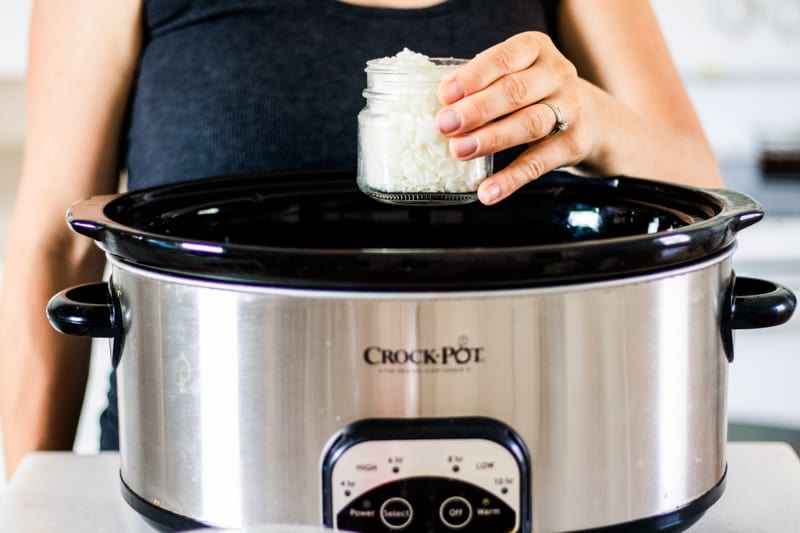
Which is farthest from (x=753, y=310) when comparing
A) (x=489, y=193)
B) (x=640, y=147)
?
(x=640, y=147)

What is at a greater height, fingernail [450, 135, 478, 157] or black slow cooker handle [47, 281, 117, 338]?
fingernail [450, 135, 478, 157]

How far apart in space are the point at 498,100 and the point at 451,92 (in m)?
0.04

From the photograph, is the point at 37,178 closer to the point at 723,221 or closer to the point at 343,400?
the point at 343,400

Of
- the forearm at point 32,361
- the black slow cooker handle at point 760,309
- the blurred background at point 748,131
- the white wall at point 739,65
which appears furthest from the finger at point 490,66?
the white wall at point 739,65

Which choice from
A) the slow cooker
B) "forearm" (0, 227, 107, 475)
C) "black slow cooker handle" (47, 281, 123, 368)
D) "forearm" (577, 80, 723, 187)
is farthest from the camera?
"forearm" (0, 227, 107, 475)

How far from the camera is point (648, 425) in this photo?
1.81ft

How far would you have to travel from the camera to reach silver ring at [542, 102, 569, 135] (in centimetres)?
71

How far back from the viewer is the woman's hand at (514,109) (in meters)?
0.63

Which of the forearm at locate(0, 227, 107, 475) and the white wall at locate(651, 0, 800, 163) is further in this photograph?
the white wall at locate(651, 0, 800, 163)

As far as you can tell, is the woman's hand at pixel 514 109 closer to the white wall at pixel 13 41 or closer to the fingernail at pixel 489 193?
the fingernail at pixel 489 193

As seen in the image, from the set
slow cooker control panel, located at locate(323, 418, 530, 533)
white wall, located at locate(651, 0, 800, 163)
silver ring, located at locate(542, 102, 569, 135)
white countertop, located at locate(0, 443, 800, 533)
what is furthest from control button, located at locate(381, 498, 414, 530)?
white wall, located at locate(651, 0, 800, 163)

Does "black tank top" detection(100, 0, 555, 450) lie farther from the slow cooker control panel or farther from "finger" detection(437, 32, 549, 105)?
the slow cooker control panel

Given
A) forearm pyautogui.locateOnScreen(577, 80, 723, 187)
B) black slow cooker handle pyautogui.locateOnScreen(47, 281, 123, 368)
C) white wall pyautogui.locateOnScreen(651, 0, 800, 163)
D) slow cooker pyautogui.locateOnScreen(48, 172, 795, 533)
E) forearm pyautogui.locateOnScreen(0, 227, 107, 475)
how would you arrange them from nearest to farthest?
slow cooker pyautogui.locateOnScreen(48, 172, 795, 533) < black slow cooker handle pyautogui.locateOnScreen(47, 281, 123, 368) < forearm pyautogui.locateOnScreen(577, 80, 723, 187) < forearm pyautogui.locateOnScreen(0, 227, 107, 475) < white wall pyautogui.locateOnScreen(651, 0, 800, 163)

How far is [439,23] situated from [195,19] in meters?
0.24
